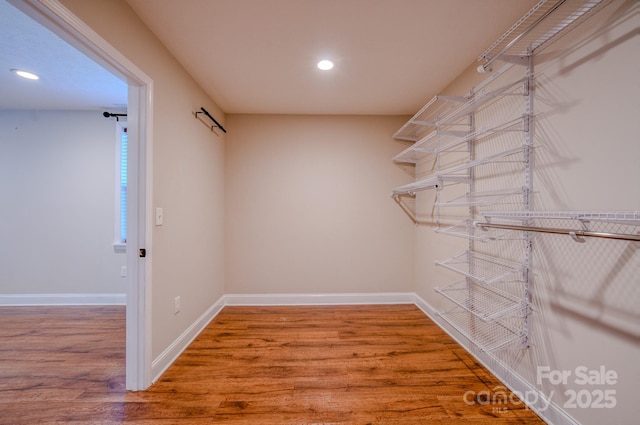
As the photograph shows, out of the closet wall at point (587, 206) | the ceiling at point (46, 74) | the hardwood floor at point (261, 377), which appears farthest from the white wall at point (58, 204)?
the closet wall at point (587, 206)

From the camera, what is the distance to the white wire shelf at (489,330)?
4.64ft

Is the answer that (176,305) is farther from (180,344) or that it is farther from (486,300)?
(486,300)

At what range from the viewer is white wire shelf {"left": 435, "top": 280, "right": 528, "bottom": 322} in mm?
1375

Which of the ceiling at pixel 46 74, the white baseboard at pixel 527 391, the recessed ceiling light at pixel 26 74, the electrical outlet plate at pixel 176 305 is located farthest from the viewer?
the recessed ceiling light at pixel 26 74

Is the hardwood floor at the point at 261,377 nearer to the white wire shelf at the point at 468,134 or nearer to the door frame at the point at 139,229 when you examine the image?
the door frame at the point at 139,229

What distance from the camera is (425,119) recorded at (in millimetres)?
2639

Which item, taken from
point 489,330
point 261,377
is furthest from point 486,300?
point 261,377

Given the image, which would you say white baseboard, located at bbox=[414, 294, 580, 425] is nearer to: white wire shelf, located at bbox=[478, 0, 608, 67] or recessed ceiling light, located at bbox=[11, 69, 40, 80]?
white wire shelf, located at bbox=[478, 0, 608, 67]

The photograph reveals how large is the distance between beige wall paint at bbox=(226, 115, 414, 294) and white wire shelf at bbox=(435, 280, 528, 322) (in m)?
0.99

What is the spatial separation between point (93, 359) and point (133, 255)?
1.14 meters

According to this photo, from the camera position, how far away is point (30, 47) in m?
1.71

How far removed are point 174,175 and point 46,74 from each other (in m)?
1.65

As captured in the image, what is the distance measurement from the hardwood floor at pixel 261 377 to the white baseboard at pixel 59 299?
1.30ft

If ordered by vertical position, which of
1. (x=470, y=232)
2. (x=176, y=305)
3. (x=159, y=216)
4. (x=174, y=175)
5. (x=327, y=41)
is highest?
(x=327, y=41)
